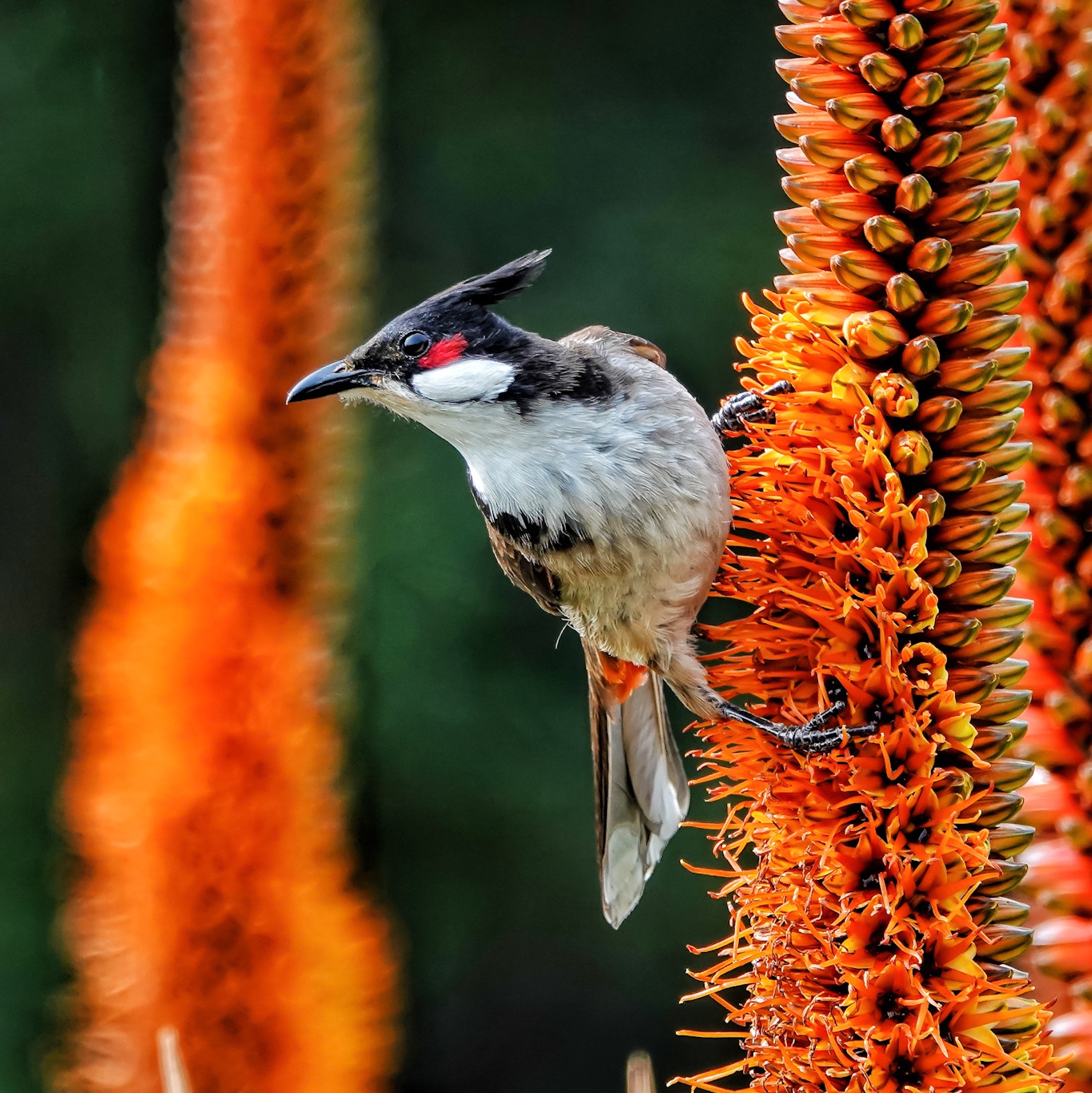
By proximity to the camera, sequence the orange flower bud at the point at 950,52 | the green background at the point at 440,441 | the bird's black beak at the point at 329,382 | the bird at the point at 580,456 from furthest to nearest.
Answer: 1. the green background at the point at 440,441
2. the bird at the point at 580,456
3. the bird's black beak at the point at 329,382
4. the orange flower bud at the point at 950,52

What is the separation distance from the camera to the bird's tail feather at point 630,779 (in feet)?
7.89

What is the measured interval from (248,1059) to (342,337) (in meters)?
1.12

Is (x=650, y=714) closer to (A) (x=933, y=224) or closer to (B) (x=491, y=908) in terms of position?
(A) (x=933, y=224)

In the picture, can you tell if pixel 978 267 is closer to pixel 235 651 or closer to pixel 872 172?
pixel 872 172

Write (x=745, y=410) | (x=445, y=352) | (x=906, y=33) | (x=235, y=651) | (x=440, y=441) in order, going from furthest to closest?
(x=440, y=441)
(x=445, y=352)
(x=745, y=410)
(x=235, y=651)
(x=906, y=33)

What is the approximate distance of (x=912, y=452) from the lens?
1.34m

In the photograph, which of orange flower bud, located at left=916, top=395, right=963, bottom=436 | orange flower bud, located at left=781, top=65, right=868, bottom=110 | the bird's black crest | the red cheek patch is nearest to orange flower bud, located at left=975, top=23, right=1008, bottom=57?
orange flower bud, located at left=781, top=65, right=868, bottom=110

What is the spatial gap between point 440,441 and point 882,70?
293 centimetres

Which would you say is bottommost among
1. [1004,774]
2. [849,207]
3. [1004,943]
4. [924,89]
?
[1004,943]

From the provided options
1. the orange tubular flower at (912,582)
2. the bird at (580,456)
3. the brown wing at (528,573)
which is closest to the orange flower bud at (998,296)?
the orange tubular flower at (912,582)

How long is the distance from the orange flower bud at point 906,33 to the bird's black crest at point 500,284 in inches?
37.4

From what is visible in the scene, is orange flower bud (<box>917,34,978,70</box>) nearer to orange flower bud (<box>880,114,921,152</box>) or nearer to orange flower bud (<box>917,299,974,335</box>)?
orange flower bud (<box>880,114,921,152</box>)

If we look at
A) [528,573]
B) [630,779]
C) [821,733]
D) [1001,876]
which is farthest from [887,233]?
[630,779]

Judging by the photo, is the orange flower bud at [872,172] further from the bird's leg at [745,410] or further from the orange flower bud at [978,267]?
the bird's leg at [745,410]
